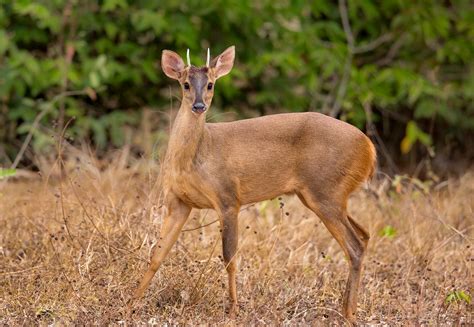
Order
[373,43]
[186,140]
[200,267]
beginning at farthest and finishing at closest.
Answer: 1. [373,43]
2. [200,267]
3. [186,140]

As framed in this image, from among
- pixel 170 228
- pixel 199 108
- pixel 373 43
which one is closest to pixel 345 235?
pixel 170 228

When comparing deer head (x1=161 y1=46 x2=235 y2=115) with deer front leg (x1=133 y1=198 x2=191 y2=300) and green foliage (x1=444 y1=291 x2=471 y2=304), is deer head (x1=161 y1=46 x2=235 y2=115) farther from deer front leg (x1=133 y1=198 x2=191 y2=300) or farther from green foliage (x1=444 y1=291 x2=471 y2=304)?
green foliage (x1=444 y1=291 x2=471 y2=304)

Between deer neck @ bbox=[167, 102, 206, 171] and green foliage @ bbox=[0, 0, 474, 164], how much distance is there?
11.5ft

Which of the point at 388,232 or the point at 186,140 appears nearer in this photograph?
the point at 186,140

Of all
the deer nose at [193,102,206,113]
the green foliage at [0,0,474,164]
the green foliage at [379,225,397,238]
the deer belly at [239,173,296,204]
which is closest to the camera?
the deer nose at [193,102,206,113]

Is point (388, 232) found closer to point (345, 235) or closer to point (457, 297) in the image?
point (345, 235)

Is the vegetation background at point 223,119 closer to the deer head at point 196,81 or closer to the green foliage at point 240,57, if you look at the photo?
the green foliage at point 240,57

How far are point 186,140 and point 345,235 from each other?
110cm

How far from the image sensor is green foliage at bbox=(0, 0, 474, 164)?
9477mm

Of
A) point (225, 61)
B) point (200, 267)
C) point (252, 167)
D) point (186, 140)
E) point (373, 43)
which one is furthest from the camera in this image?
point (373, 43)

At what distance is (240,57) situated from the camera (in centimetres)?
1023

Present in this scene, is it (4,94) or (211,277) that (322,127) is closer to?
(211,277)

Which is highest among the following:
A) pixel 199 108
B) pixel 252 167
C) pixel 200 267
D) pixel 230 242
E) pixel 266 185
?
pixel 199 108

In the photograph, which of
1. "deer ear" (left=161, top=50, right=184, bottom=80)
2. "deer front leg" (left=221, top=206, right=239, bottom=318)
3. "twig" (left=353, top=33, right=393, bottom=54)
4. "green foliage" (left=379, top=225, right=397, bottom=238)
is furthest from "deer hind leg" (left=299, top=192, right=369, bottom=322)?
"twig" (left=353, top=33, right=393, bottom=54)
